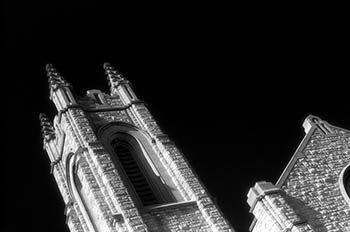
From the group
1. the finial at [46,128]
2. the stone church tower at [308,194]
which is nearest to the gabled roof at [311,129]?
the stone church tower at [308,194]

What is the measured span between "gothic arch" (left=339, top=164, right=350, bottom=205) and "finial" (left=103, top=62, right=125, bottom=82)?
1127cm

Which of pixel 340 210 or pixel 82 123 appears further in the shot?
pixel 82 123

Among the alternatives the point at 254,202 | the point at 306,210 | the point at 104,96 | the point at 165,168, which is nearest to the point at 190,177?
the point at 165,168

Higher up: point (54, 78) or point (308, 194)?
point (54, 78)

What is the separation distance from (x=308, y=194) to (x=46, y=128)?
544 inches

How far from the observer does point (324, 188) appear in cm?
2116

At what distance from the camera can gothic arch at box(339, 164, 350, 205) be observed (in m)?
21.0

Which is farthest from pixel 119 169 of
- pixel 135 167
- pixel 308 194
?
pixel 308 194

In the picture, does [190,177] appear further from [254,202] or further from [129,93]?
[129,93]

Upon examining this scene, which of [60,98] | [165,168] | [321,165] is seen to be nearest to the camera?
[321,165]

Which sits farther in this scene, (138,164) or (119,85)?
(119,85)

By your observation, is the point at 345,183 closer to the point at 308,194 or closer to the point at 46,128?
the point at 308,194

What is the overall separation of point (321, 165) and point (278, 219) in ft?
10.7

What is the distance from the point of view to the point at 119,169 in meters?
23.3
